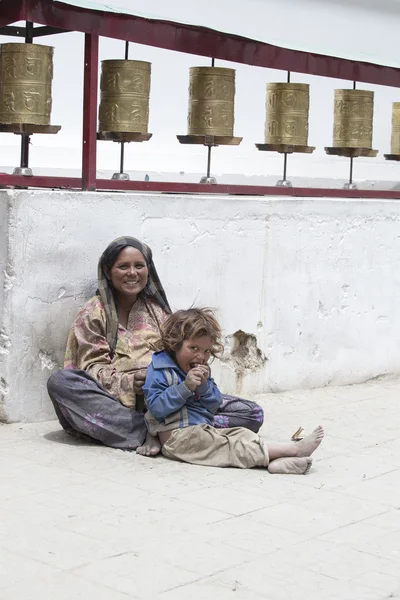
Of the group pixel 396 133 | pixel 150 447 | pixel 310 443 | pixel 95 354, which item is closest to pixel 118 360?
pixel 95 354

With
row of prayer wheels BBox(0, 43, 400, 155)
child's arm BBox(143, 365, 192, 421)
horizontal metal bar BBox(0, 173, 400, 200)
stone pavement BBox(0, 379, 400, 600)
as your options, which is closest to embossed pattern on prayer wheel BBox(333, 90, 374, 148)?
row of prayer wheels BBox(0, 43, 400, 155)

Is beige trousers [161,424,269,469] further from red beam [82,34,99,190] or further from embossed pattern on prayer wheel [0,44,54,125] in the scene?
embossed pattern on prayer wheel [0,44,54,125]

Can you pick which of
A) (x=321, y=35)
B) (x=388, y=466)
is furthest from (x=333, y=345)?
(x=321, y=35)

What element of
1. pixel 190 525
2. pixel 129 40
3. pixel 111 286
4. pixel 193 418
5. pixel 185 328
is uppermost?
pixel 129 40

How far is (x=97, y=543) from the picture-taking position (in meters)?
3.50

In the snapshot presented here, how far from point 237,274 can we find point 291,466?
1.67 meters

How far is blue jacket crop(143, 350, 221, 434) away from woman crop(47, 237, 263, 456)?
0.12 metres

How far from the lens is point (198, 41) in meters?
5.91

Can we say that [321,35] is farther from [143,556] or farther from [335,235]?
[143,556]

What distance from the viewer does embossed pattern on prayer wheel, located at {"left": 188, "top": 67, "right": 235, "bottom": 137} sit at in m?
6.21

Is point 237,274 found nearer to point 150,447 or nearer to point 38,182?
point 38,182

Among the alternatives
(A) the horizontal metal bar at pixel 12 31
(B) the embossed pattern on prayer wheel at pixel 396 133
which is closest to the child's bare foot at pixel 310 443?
(A) the horizontal metal bar at pixel 12 31

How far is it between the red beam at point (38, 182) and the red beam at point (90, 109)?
113 millimetres

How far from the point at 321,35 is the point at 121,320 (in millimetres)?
5387
